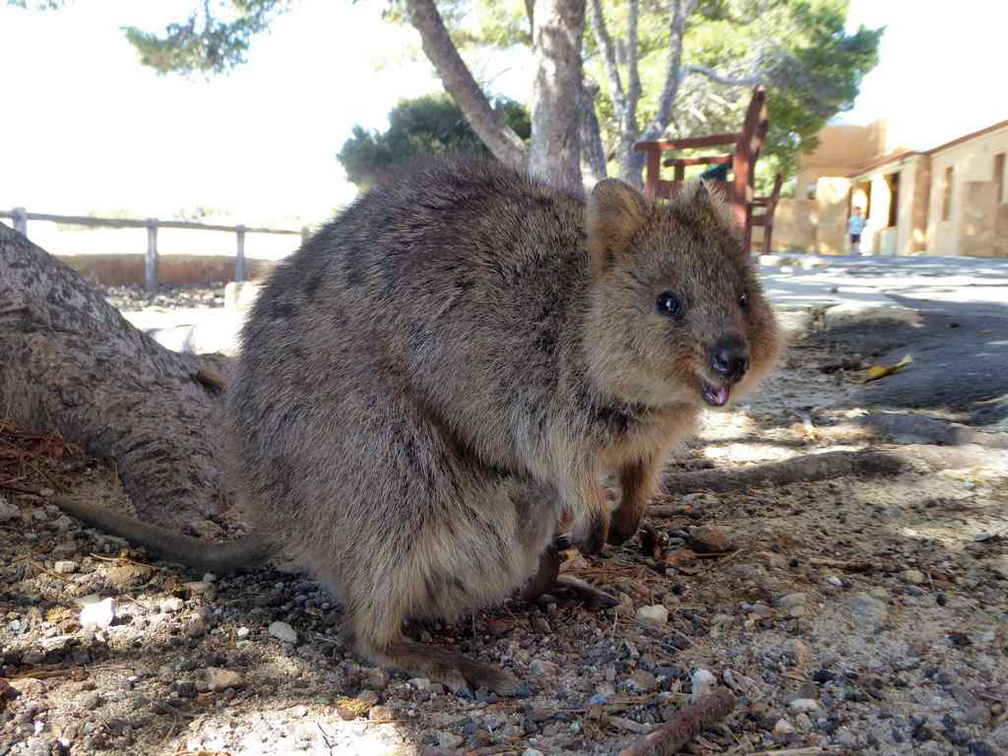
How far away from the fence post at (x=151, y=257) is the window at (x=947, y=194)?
20115 millimetres

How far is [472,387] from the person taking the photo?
8.82 ft

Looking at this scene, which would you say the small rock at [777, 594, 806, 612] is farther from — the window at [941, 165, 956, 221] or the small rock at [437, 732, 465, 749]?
the window at [941, 165, 956, 221]

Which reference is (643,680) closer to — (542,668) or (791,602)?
(542,668)

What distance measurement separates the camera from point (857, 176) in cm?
3212

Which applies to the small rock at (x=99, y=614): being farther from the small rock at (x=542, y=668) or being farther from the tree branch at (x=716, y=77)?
the tree branch at (x=716, y=77)

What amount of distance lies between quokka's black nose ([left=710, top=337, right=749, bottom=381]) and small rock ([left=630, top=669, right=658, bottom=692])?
86 cm

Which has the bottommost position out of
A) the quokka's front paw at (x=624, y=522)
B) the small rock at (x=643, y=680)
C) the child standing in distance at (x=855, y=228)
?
the small rock at (x=643, y=680)

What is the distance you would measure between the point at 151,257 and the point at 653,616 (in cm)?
1385

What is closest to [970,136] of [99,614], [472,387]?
[472,387]

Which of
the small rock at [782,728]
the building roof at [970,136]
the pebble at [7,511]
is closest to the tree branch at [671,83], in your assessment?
the building roof at [970,136]

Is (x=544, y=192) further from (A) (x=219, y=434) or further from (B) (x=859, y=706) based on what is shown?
(B) (x=859, y=706)

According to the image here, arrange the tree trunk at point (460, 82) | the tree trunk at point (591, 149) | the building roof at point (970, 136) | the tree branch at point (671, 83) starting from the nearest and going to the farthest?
the tree trunk at point (460, 82) < the tree trunk at point (591, 149) < the tree branch at point (671, 83) < the building roof at point (970, 136)

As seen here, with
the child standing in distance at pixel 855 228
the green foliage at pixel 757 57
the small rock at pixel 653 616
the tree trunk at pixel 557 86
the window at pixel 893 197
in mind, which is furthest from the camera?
the window at pixel 893 197

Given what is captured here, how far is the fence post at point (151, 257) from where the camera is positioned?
14.7m
